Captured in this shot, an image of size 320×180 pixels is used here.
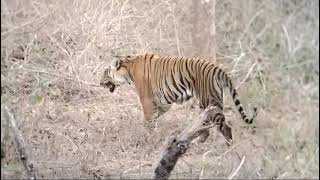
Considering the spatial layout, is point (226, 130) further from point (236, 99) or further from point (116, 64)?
point (116, 64)

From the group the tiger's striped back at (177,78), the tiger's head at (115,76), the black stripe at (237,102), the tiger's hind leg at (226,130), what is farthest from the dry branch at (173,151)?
the tiger's head at (115,76)

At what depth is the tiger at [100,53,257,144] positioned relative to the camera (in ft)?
13.5

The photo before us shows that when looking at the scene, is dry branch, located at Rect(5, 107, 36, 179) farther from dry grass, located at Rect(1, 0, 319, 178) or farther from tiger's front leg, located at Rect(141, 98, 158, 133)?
tiger's front leg, located at Rect(141, 98, 158, 133)

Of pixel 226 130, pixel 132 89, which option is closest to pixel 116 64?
pixel 132 89

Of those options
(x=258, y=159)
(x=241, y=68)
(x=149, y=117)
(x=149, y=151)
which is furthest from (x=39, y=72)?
(x=258, y=159)

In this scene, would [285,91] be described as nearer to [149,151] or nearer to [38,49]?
[149,151]

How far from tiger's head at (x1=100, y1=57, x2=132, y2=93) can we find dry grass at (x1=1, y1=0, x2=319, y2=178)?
0.36ft

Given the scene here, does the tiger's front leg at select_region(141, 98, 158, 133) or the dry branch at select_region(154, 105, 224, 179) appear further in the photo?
the tiger's front leg at select_region(141, 98, 158, 133)

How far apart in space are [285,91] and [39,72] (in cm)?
241

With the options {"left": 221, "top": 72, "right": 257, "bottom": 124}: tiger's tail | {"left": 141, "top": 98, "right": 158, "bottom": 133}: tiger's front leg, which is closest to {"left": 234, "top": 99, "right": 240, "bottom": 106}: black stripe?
{"left": 221, "top": 72, "right": 257, "bottom": 124}: tiger's tail

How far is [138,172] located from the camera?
3447mm

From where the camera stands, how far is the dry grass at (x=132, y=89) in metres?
2.78

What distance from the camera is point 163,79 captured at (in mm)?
4617

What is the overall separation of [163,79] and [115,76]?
0.43m
